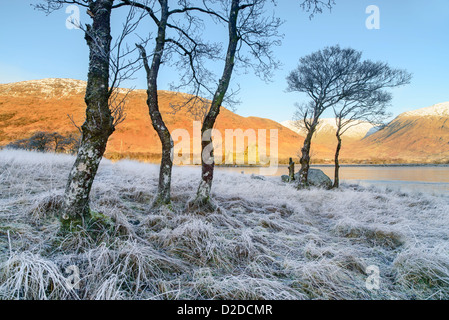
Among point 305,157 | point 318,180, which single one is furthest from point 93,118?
point 318,180

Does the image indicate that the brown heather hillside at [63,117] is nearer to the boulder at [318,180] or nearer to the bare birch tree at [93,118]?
the boulder at [318,180]

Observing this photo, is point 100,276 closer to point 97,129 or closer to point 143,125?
point 97,129

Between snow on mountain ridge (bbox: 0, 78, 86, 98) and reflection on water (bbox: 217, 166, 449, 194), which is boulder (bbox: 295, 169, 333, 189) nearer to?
reflection on water (bbox: 217, 166, 449, 194)

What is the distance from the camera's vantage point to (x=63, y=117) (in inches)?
2041

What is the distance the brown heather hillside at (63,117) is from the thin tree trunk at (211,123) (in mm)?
35651

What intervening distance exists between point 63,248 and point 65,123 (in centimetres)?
6084

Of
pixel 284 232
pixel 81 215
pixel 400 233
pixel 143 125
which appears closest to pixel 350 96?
pixel 400 233

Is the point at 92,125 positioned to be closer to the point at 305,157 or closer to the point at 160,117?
the point at 160,117

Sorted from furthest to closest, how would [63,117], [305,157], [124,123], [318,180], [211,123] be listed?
[124,123] < [63,117] < [318,180] < [305,157] < [211,123]

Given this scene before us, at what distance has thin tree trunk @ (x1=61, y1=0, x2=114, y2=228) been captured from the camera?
2725 mm

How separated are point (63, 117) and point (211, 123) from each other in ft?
204

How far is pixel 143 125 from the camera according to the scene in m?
57.7

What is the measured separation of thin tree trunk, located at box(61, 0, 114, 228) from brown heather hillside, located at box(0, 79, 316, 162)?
3707 cm
